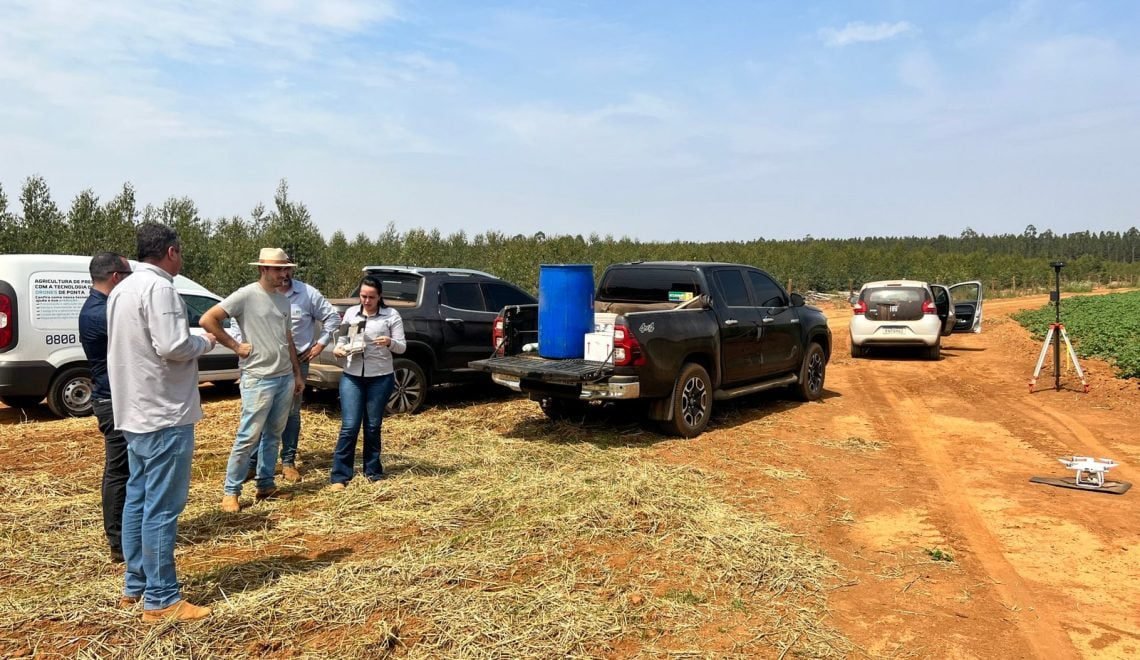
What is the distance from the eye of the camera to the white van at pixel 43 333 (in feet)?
26.7

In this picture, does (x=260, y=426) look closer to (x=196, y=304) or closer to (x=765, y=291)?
(x=196, y=304)

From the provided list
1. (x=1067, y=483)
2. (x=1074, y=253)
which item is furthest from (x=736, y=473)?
(x=1074, y=253)

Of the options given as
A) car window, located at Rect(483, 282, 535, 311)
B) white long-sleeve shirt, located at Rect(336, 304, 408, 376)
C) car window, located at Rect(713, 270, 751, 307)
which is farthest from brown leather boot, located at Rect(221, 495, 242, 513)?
car window, located at Rect(713, 270, 751, 307)

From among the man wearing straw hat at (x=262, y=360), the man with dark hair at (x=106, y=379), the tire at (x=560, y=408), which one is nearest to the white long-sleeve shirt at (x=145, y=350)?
the man with dark hair at (x=106, y=379)

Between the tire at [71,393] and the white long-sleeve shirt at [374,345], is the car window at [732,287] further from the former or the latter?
the tire at [71,393]

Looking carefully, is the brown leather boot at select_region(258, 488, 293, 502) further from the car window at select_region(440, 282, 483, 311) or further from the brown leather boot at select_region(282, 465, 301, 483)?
the car window at select_region(440, 282, 483, 311)

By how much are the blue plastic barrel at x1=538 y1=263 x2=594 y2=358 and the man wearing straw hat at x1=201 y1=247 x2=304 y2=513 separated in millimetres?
2811

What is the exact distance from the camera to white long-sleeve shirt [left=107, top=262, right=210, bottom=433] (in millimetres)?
3422

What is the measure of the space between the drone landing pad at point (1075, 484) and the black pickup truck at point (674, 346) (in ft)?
10.2

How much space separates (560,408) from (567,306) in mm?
1834

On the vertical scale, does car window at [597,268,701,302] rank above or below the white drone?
above

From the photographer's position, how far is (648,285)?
8.58 meters

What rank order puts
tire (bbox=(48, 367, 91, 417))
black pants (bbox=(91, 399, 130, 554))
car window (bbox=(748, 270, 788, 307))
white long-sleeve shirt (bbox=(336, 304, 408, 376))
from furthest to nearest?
car window (bbox=(748, 270, 788, 307))
tire (bbox=(48, 367, 91, 417))
white long-sleeve shirt (bbox=(336, 304, 408, 376))
black pants (bbox=(91, 399, 130, 554))

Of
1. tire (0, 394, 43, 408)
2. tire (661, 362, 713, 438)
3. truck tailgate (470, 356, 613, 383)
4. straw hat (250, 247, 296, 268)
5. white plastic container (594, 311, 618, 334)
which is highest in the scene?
straw hat (250, 247, 296, 268)
